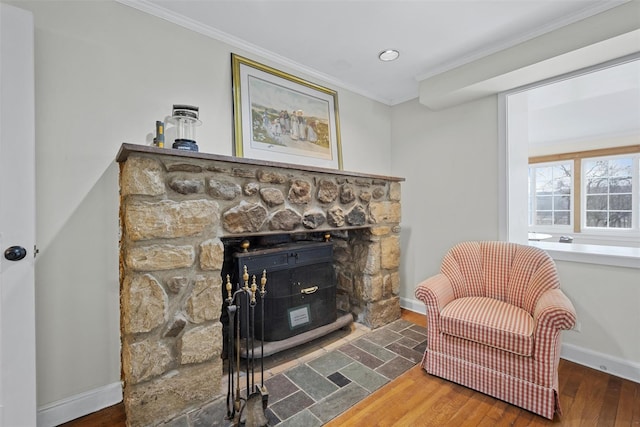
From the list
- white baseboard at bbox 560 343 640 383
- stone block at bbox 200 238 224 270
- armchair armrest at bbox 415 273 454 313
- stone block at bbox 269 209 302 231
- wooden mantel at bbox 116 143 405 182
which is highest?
wooden mantel at bbox 116 143 405 182

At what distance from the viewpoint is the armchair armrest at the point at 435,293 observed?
1982 millimetres

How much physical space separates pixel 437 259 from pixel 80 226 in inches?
121

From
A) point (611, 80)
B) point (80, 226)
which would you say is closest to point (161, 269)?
point (80, 226)

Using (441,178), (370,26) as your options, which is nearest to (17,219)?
(370,26)

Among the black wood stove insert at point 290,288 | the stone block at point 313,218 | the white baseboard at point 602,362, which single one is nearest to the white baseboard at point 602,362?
the white baseboard at point 602,362

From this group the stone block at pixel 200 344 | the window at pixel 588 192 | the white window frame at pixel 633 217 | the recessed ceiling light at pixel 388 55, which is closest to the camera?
the stone block at pixel 200 344

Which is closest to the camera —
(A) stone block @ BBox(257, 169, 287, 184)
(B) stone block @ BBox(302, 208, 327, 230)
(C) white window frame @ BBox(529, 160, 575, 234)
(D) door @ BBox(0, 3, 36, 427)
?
(D) door @ BBox(0, 3, 36, 427)

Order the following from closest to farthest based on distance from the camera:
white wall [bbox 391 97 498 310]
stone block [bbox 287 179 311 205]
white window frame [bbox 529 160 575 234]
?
stone block [bbox 287 179 311 205] < white wall [bbox 391 97 498 310] < white window frame [bbox 529 160 575 234]

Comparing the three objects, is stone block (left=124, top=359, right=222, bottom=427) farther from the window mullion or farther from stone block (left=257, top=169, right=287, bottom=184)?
the window mullion

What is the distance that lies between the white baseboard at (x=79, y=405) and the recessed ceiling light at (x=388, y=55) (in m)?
3.07

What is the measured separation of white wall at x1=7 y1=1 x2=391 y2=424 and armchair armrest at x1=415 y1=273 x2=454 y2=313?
2.02 m

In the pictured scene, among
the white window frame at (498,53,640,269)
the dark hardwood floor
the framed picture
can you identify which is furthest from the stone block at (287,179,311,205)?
the white window frame at (498,53,640,269)

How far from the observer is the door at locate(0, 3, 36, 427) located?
131cm

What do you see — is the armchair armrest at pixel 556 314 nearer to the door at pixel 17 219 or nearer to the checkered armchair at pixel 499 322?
the checkered armchair at pixel 499 322
